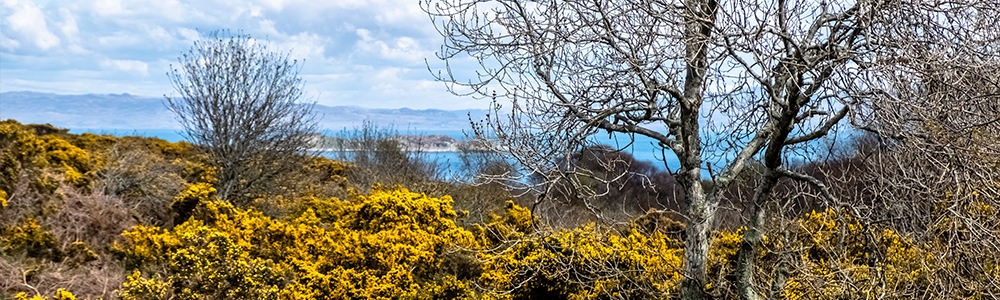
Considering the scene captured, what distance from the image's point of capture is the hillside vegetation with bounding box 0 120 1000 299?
4.55 m

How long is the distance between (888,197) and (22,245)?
7.48 m

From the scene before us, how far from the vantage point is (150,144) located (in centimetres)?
1683

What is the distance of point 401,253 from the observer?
20.2 ft

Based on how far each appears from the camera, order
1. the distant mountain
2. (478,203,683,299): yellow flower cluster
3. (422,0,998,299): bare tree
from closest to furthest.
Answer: (422,0,998,299): bare tree → (478,203,683,299): yellow flower cluster → the distant mountain

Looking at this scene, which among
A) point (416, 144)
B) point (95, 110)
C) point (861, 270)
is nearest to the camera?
point (861, 270)

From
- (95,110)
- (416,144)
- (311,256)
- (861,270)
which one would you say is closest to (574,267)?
(861,270)

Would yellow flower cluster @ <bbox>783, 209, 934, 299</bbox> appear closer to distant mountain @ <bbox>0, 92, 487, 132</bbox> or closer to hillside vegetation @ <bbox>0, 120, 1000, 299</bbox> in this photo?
hillside vegetation @ <bbox>0, 120, 1000, 299</bbox>

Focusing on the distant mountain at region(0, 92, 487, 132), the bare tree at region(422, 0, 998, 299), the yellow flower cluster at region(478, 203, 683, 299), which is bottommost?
the yellow flower cluster at region(478, 203, 683, 299)

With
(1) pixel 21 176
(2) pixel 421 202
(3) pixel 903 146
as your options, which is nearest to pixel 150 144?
(1) pixel 21 176

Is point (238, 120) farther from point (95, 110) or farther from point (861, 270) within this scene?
point (95, 110)

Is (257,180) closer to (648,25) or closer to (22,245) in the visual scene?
(22,245)

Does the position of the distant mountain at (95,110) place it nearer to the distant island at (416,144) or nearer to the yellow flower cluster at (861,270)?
the distant island at (416,144)

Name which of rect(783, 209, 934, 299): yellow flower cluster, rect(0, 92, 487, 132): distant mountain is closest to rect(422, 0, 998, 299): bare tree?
rect(783, 209, 934, 299): yellow flower cluster

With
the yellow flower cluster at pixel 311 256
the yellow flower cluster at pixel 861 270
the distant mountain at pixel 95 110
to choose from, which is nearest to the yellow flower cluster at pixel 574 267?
the yellow flower cluster at pixel 311 256
